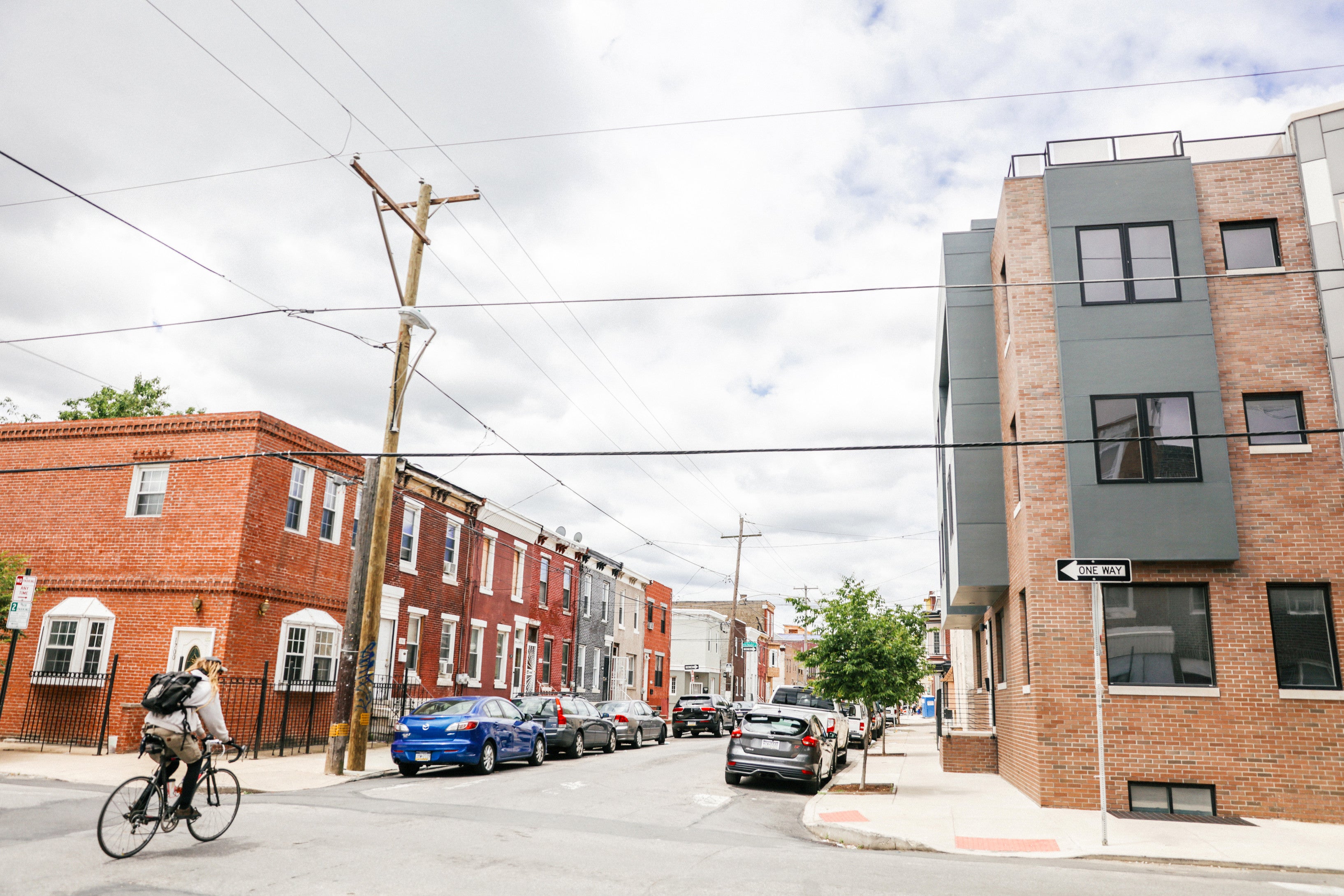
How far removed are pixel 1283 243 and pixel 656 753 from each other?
749 inches

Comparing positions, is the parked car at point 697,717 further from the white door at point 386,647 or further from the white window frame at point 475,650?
the white door at point 386,647

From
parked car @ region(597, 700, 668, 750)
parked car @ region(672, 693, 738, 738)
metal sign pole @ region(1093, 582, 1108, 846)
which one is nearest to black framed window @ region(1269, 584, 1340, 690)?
metal sign pole @ region(1093, 582, 1108, 846)

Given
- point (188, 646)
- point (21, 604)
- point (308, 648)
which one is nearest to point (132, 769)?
point (21, 604)

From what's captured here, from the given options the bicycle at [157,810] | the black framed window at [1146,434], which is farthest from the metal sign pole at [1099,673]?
the bicycle at [157,810]

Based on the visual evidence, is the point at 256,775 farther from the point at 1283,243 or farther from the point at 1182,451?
the point at 1283,243

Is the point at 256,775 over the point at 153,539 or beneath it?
beneath

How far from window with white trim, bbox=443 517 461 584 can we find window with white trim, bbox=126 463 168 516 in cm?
939

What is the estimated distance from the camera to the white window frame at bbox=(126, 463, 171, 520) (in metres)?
21.1

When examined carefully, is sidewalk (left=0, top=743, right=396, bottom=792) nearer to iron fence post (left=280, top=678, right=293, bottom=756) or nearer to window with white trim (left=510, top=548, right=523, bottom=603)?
iron fence post (left=280, top=678, right=293, bottom=756)

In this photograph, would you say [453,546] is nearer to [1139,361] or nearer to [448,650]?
[448,650]

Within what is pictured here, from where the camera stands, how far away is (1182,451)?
1502 centimetres

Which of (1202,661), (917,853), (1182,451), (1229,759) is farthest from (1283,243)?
(917,853)

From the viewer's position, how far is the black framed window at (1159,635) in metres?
14.6

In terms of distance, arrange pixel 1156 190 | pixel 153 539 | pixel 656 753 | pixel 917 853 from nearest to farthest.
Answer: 1. pixel 917 853
2. pixel 1156 190
3. pixel 153 539
4. pixel 656 753
